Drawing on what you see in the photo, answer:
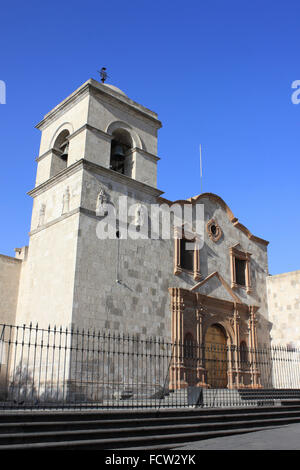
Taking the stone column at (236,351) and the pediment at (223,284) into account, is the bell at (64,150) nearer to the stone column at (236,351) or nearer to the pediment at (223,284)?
the pediment at (223,284)

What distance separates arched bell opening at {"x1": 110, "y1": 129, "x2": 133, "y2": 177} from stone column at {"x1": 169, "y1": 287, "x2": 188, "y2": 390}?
5451 millimetres

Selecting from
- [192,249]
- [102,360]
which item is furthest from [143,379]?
[192,249]

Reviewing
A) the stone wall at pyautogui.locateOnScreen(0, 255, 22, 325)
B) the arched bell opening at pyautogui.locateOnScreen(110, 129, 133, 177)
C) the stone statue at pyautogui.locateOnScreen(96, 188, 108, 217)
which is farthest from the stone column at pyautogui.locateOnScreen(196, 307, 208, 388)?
the stone wall at pyautogui.locateOnScreen(0, 255, 22, 325)

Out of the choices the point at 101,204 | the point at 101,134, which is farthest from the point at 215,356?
the point at 101,134

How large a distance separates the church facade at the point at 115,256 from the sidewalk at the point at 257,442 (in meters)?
5.19

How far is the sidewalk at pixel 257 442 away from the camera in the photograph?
8.17 m

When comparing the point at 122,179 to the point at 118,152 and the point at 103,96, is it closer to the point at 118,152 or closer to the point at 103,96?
the point at 118,152

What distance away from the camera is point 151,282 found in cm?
1723

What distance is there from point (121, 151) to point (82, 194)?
334 cm

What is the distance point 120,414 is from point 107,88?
13.1 metres

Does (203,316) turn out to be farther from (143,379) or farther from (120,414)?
(120,414)

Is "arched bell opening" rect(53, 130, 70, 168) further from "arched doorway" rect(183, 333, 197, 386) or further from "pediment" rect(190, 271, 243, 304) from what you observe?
"arched doorway" rect(183, 333, 197, 386)

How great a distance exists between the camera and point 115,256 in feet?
53.2

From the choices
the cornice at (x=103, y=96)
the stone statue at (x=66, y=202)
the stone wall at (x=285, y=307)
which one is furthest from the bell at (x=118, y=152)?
the stone wall at (x=285, y=307)
